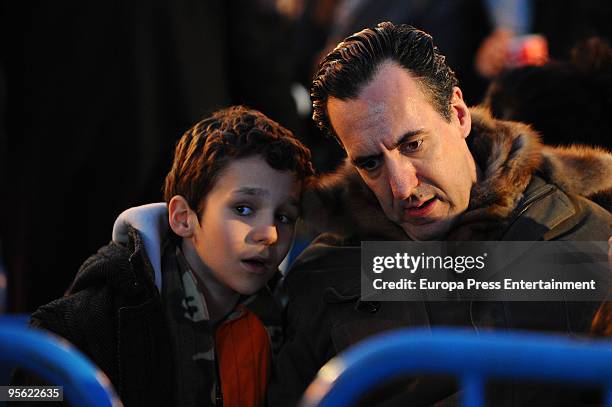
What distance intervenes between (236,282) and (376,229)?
46 cm

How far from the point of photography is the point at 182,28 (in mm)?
4309

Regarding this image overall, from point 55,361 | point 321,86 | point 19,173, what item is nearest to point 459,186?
point 321,86

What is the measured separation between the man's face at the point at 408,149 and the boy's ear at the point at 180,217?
58 centimetres

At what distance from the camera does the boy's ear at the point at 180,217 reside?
302cm

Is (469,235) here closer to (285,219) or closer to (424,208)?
(424,208)

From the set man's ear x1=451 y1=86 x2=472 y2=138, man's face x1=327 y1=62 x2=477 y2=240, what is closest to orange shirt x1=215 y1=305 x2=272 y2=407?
man's face x1=327 y1=62 x2=477 y2=240

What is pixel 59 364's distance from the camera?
6.10 ft

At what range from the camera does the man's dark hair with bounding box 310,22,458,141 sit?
2664mm

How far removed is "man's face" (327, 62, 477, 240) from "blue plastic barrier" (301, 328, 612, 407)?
3.37 ft

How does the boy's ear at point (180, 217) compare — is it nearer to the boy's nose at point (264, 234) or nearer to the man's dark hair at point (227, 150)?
the man's dark hair at point (227, 150)

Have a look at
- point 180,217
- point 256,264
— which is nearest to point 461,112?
point 256,264

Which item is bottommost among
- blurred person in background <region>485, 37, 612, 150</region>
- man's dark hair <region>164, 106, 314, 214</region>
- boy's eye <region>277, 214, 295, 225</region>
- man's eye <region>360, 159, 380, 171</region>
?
boy's eye <region>277, 214, 295, 225</region>

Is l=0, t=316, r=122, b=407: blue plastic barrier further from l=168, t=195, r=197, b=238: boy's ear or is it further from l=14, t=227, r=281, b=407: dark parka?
l=168, t=195, r=197, b=238: boy's ear

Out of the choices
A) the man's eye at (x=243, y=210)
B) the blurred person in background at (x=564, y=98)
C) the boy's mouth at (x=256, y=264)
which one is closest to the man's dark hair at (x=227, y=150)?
the man's eye at (x=243, y=210)
